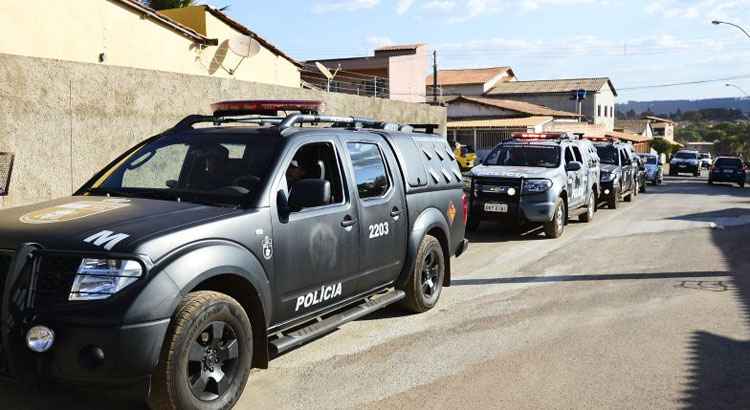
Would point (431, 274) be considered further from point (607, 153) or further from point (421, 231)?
point (607, 153)

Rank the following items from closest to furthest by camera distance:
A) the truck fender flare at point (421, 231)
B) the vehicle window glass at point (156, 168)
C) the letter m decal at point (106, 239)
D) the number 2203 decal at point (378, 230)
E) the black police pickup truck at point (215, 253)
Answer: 1. the black police pickup truck at point (215, 253)
2. the letter m decal at point (106, 239)
3. the vehicle window glass at point (156, 168)
4. the number 2203 decal at point (378, 230)
5. the truck fender flare at point (421, 231)

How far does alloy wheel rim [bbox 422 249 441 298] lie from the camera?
7145mm

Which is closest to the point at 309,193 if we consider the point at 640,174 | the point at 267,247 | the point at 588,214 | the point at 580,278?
the point at 267,247

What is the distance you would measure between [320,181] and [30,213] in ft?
5.97

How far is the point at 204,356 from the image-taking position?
4.23 metres

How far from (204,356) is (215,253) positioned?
23.6 inches

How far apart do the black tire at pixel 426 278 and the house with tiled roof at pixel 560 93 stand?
59.5 metres

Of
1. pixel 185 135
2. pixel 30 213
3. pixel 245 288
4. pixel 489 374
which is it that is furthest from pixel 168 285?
pixel 489 374

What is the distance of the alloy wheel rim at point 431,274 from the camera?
7.14 metres

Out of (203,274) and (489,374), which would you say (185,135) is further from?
(489,374)

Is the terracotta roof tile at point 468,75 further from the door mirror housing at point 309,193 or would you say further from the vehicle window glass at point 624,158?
the door mirror housing at point 309,193

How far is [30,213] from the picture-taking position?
4492mm

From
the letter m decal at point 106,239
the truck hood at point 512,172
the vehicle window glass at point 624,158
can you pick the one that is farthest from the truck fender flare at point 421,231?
the vehicle window glass at point 624,158

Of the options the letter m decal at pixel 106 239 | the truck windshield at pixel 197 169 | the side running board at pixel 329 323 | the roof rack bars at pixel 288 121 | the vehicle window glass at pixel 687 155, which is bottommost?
the vehicle window glass at pixel 687 155
